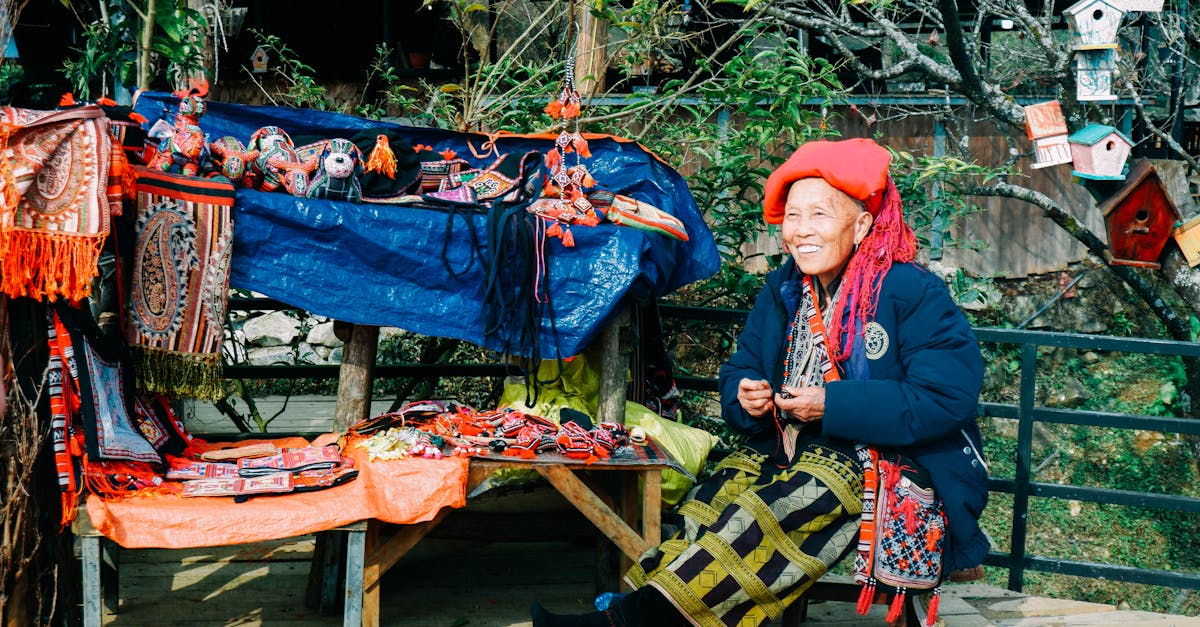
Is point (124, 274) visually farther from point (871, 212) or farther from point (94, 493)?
point (871, 212)

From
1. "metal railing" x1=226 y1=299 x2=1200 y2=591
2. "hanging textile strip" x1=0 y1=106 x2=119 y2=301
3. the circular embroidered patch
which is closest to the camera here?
"hanging textile strip" x1=0 y1=106 x2=119 y2=301

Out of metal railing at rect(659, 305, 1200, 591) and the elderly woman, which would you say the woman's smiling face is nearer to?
the elderly woman

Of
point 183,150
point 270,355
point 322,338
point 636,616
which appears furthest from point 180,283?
point 322,338

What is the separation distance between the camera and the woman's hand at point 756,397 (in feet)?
11.1

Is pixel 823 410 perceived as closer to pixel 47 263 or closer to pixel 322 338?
pixel 47 263

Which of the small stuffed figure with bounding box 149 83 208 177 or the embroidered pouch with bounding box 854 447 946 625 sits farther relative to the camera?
the small stuffed figure with bounding box 149 83 208 177

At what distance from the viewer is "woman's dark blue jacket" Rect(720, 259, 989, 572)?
10.3 ft

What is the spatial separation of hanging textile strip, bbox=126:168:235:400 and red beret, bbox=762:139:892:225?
75.4 inches

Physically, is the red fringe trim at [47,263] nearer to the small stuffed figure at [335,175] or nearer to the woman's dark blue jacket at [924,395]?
the small stuffed figure at [335,175]

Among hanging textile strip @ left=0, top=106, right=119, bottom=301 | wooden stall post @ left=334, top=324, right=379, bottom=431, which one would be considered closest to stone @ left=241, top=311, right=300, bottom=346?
wooden stall post @ left=334, top=324, right=379, bottom=431

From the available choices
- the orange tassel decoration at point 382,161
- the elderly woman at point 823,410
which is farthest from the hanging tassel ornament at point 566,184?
the elderly woman at point 823,410

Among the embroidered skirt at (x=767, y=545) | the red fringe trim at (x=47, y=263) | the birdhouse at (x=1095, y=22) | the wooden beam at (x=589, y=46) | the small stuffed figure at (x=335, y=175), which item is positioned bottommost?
the embroidered skirt at (x=767, y=545)

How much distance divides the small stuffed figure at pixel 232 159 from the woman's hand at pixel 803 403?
2.04m

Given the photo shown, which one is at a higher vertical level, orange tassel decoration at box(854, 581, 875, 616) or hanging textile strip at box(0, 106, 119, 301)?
hanging textile strip at box(0, 106, 119, 301)
